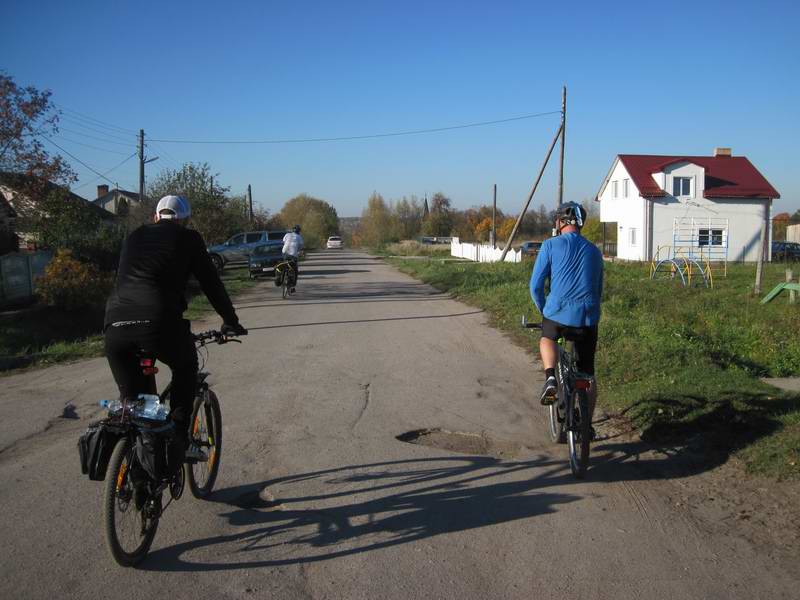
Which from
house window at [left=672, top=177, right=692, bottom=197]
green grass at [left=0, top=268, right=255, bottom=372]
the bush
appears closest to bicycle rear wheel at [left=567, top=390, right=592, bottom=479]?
green grass at [left=0, top=268, right=255, bottom=372]

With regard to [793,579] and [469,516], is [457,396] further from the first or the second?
[793,579]

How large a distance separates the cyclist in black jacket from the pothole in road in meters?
2.36

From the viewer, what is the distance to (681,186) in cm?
4125

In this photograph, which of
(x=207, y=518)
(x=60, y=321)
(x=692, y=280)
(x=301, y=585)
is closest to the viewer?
(x=301, y=585)

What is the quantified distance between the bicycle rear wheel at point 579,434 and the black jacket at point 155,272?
2.70 metres

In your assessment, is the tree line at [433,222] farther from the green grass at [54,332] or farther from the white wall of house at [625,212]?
the green grass at [54,332]

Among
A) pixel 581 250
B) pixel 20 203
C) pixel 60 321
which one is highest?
pixel 20 203

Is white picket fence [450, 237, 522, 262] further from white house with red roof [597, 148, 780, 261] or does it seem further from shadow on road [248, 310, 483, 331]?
shadow on road [248, 310, 483, 331]

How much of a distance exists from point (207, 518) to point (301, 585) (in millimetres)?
1091

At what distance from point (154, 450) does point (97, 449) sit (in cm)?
28

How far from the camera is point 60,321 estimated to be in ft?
51.0

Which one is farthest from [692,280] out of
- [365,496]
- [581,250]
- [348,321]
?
[365,496]

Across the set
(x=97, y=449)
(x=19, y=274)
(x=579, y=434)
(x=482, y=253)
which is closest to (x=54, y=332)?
(x=19, y=274)

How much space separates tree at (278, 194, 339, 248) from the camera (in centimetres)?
9838
